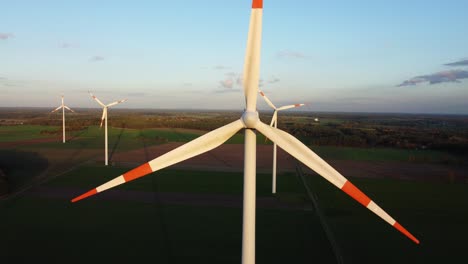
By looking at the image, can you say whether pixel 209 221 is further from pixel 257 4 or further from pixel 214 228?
pixel 257 4

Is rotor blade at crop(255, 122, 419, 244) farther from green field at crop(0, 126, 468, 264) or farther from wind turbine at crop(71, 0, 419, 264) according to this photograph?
green field at crop(0, 126, 468, 264)

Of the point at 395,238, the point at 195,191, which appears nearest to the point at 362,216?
the point at 395,238

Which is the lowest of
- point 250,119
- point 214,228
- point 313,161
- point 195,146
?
point 214,228

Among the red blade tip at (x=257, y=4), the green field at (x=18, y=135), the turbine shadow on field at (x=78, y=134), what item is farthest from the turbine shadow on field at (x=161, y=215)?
the green field at (x=18, y=135)

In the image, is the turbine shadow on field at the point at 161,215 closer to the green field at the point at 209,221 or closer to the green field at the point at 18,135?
the green field at the point at 209,221

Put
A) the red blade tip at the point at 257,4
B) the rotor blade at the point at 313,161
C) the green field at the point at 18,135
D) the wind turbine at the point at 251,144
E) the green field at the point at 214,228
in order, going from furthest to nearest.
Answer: the green field at the point at 18,135 → the green field at the point at 214,228 → the wind turbine at the point at 251,144 → the red blade tip at the point at 257,4 → the rotor blade at the point at 313,161

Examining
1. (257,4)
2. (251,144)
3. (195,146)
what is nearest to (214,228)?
(195,146)

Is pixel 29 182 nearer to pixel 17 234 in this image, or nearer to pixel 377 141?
pixel 17 234

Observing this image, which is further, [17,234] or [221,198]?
[221,198]
